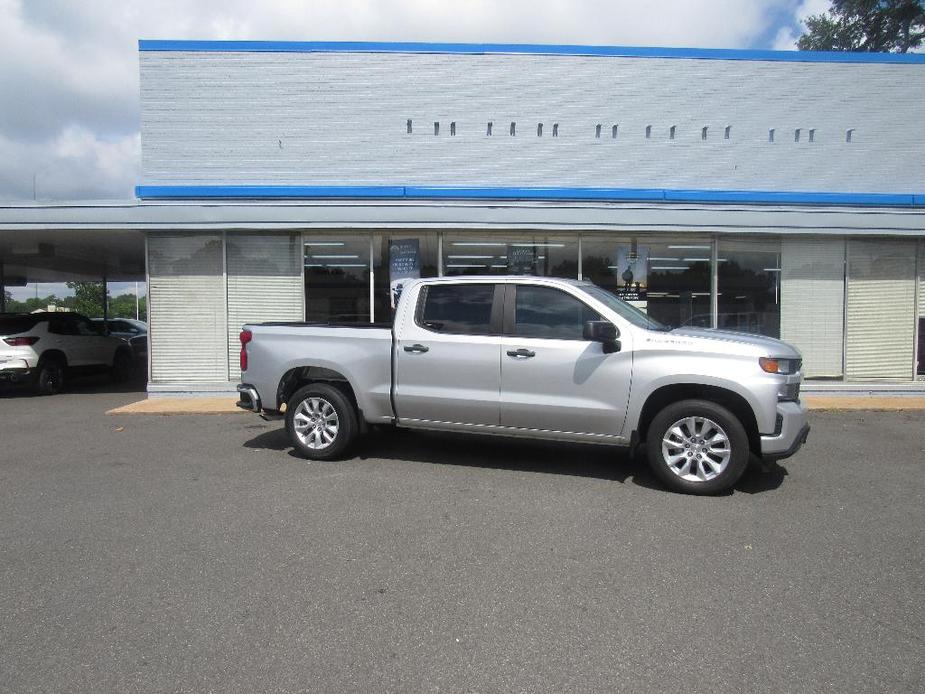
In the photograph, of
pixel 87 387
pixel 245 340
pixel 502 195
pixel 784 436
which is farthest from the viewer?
pixel 87 387

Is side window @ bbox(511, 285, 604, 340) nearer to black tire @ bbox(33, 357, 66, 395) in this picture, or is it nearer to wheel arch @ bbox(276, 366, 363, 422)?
wheel arch @ bbox(276, 366, 363, 422)

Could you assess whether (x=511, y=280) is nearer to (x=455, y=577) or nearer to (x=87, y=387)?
(x=455, y=577)

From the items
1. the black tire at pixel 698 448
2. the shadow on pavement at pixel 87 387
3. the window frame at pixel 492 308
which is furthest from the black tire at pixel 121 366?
the black tire at pixel 698 448

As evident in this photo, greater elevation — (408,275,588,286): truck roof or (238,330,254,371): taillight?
(408,275,588,286): truck roof

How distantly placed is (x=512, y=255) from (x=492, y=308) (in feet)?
17.6

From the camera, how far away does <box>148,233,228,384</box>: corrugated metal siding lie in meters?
11.3

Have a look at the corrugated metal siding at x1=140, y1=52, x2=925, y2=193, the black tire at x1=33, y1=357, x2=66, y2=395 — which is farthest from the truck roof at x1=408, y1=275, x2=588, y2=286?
the black tire at x1=33, y1=357, x2=66, y2=395

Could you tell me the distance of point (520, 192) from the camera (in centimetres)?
1241

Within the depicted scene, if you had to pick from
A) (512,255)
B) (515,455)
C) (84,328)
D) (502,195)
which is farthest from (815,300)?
(84,328)

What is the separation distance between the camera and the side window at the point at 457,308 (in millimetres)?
6387

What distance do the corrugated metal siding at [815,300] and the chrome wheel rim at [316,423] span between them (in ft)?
28.3

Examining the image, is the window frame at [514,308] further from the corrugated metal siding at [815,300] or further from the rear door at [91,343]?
the rear door at [91,343]

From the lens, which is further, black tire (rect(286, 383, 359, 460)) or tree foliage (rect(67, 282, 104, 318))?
tree foliage (rect(67, 282, 104, 318))

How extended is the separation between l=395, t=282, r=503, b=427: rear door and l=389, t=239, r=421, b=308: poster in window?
191 inches
